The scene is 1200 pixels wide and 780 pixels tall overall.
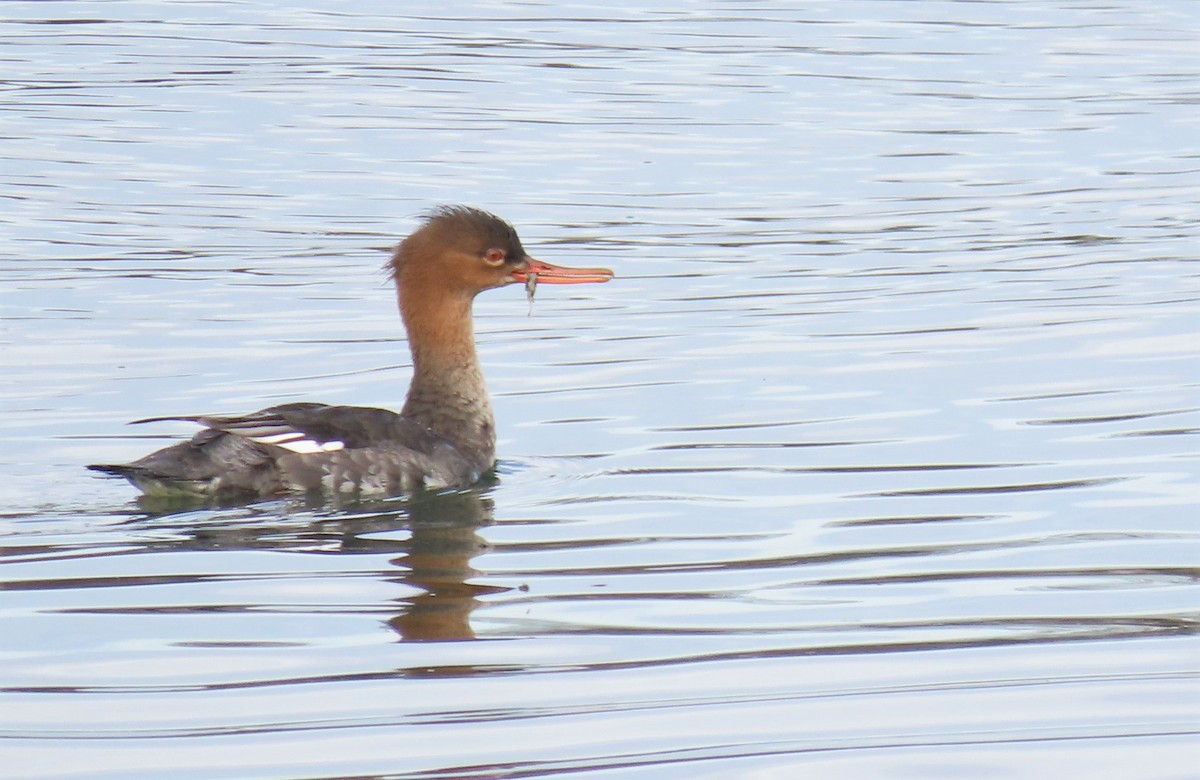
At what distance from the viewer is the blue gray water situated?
5.27m

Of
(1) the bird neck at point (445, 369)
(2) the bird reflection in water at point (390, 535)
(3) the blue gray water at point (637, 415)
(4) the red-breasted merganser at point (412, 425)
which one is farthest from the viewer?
(1) the bird neck at point (445, 369)

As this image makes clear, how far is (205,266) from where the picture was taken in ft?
42.1

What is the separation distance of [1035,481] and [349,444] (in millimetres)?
2459

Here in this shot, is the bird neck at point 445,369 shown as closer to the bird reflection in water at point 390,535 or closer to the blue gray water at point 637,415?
the blue gray water at point 637,415

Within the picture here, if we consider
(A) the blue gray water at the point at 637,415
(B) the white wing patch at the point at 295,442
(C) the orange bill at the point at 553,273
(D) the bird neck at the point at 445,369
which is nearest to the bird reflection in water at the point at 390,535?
(A) the blue gray water at the point at 637,415

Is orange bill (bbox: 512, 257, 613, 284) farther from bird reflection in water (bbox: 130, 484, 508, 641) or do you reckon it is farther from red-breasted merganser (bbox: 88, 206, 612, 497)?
bird reflection in water (bbox: 130, 484, 508, 641)

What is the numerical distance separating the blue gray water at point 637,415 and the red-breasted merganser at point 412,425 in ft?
0.64

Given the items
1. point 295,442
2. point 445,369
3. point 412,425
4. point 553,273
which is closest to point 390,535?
point 295,442

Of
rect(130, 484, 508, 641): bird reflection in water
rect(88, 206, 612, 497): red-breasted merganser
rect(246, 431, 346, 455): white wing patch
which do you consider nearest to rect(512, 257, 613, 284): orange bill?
rect(88, 206, 612, 497): red-breasted merganser

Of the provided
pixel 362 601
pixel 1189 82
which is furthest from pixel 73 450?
pixel 1189 82

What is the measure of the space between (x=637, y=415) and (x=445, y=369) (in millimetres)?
885

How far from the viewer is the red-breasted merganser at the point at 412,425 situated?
7.73 meters

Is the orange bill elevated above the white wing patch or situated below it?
above

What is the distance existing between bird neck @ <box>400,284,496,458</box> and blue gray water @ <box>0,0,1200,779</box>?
31 centimetres
